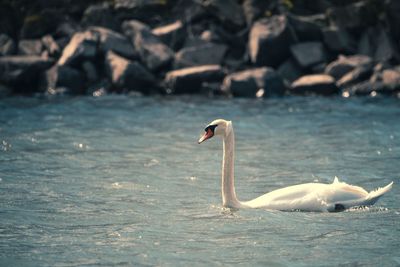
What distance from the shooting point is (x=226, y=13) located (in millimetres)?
35438

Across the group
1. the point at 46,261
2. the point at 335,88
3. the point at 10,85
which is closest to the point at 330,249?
the point at 46,261

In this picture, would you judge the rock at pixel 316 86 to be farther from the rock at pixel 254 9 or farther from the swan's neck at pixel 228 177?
the swan's neck at pixel 228 177

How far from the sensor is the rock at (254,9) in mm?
35375

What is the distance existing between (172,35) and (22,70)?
253 inches

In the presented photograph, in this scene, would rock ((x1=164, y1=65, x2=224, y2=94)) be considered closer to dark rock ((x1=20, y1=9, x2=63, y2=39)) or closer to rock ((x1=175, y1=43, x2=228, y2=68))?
rock ((x1=175, y1=43, x2=228, y2=68))

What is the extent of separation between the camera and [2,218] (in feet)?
41.4

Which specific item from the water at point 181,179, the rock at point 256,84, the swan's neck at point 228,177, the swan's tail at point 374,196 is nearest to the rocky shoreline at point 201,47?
the rock at point 256,84

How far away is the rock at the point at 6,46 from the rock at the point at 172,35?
18.2 feet

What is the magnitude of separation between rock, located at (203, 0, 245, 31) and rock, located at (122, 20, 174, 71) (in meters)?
2.80

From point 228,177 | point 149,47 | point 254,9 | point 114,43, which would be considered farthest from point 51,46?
point 228,177

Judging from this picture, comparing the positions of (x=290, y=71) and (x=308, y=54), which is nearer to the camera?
(x=308, y=54)

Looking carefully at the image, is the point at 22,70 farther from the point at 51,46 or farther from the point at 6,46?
the point at 6,46

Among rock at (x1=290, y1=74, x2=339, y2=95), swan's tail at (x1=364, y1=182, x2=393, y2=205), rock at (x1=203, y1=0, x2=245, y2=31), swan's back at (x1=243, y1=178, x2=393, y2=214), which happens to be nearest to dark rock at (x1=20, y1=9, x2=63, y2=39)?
rock at (x1=203, y1=0, x2=245, y2=31)

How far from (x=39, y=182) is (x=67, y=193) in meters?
1.12
